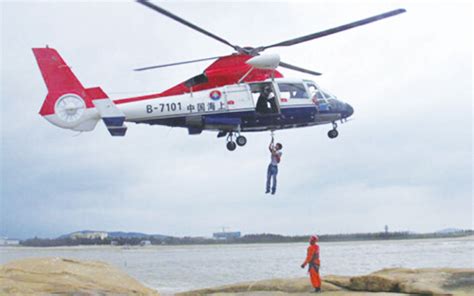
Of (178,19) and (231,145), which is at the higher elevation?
(178,19)

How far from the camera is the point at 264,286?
18.5 meters

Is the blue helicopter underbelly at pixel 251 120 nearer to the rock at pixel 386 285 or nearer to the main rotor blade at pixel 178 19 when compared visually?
the main rotor blade at pixel 178 19

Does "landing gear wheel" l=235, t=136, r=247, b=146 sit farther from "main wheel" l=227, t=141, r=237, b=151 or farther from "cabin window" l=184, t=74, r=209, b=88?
"cabin window" l=184, t=74, r=209, b=88

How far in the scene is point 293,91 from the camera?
1731 cm

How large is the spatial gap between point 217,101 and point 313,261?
15.7ft

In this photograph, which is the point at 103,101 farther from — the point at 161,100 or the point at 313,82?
the point at 313,82

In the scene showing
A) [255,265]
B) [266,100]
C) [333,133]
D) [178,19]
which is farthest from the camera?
[255,265]

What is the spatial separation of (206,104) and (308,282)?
19.3 feet

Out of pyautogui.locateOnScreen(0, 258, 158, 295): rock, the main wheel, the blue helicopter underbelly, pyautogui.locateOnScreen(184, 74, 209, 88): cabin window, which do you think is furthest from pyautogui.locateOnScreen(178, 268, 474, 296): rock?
pyautogui.locateOnScreen(184, 74, 209, 88): cabin window

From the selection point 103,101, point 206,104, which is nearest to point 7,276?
point 103,101

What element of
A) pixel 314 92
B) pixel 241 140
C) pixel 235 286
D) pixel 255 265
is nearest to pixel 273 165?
pixel 241 140

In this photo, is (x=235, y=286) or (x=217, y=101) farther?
(x=235, y=286)

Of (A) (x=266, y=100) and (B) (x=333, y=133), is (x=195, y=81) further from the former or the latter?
(B) (x=333, y=133)

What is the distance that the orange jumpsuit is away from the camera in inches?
628
